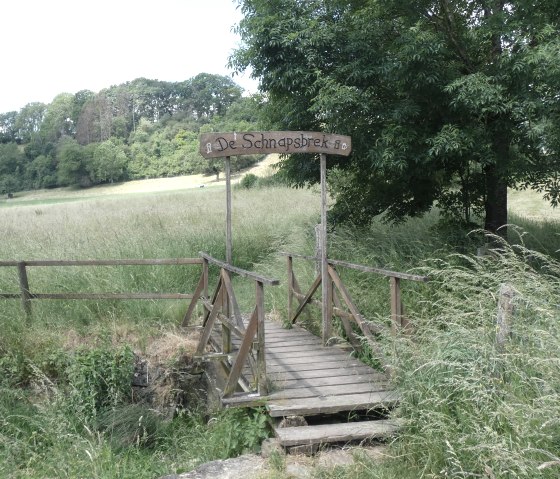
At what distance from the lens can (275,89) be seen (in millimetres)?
10117

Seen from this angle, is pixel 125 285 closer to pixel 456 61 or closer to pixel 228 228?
pixel 228 228

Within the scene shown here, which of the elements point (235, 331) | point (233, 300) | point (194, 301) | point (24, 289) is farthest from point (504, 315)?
point (24, 289)

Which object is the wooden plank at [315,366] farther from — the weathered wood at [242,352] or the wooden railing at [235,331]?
the weathered wood at [242,352]

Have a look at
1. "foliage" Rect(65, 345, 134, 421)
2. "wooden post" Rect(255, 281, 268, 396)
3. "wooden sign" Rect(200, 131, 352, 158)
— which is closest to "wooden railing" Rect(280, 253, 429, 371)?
"wooden post" Rect(255, 281, 268, 396)

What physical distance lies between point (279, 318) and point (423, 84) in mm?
4237

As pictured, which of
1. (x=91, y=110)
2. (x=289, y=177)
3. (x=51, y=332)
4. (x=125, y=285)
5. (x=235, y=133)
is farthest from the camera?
(x=91, y=110)

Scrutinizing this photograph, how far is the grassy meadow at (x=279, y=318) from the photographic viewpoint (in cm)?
357

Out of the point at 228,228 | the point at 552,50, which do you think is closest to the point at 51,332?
the point at 228,228

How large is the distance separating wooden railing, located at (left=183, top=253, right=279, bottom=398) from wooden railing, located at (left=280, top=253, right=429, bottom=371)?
1.04 m

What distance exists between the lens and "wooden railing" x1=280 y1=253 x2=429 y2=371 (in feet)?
17.2

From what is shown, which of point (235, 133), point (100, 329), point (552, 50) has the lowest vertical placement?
point (100, 329)

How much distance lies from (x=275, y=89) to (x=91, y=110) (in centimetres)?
8174

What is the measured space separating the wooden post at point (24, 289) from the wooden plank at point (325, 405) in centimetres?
489

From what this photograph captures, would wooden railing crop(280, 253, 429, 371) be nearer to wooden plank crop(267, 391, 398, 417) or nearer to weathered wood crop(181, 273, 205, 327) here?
wooden plank crop(267, 391, 398, 417)
